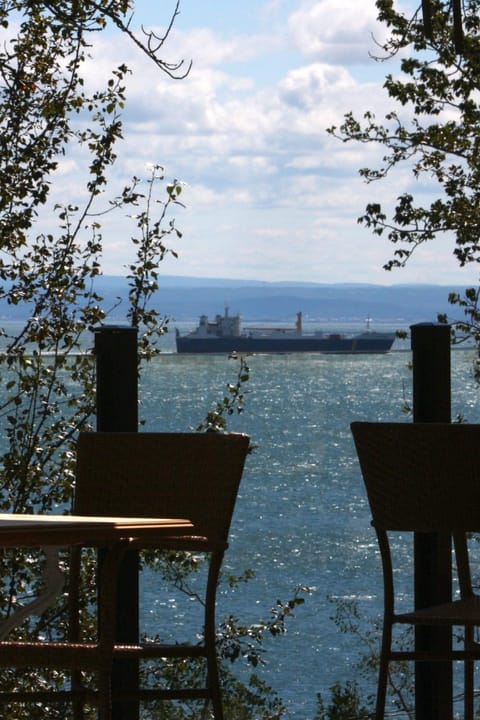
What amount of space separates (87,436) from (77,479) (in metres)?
0.09

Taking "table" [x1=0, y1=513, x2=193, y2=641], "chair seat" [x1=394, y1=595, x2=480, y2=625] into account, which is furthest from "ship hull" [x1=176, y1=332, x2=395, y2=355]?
"table" [x1=0, y1=513, x2=193, y2=641]

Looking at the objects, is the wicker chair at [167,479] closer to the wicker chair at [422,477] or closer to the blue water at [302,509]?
the wicker chair at [422,477]

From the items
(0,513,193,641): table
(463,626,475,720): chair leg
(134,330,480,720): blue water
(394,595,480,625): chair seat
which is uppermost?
(0,513,193,641): table

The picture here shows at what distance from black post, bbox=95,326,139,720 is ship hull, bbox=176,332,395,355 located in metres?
101

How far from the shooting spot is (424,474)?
9.04 ft

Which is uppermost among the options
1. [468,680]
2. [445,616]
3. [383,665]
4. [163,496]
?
[163,496]

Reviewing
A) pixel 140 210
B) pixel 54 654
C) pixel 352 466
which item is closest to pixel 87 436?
pixel 54 654

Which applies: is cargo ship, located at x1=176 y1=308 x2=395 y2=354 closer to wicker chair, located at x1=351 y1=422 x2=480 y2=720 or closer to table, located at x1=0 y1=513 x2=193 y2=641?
wicker chair, located at x1=351 y1=422 x2=480 y2=720

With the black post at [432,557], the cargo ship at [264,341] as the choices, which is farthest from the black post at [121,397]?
the cargo ship at [264,341]

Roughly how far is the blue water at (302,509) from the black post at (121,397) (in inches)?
76.4

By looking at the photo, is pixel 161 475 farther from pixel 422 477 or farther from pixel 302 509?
pixel 302 509

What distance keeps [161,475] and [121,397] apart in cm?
23

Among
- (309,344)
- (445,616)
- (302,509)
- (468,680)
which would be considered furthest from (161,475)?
(309,344)

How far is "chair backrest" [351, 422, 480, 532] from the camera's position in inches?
108
